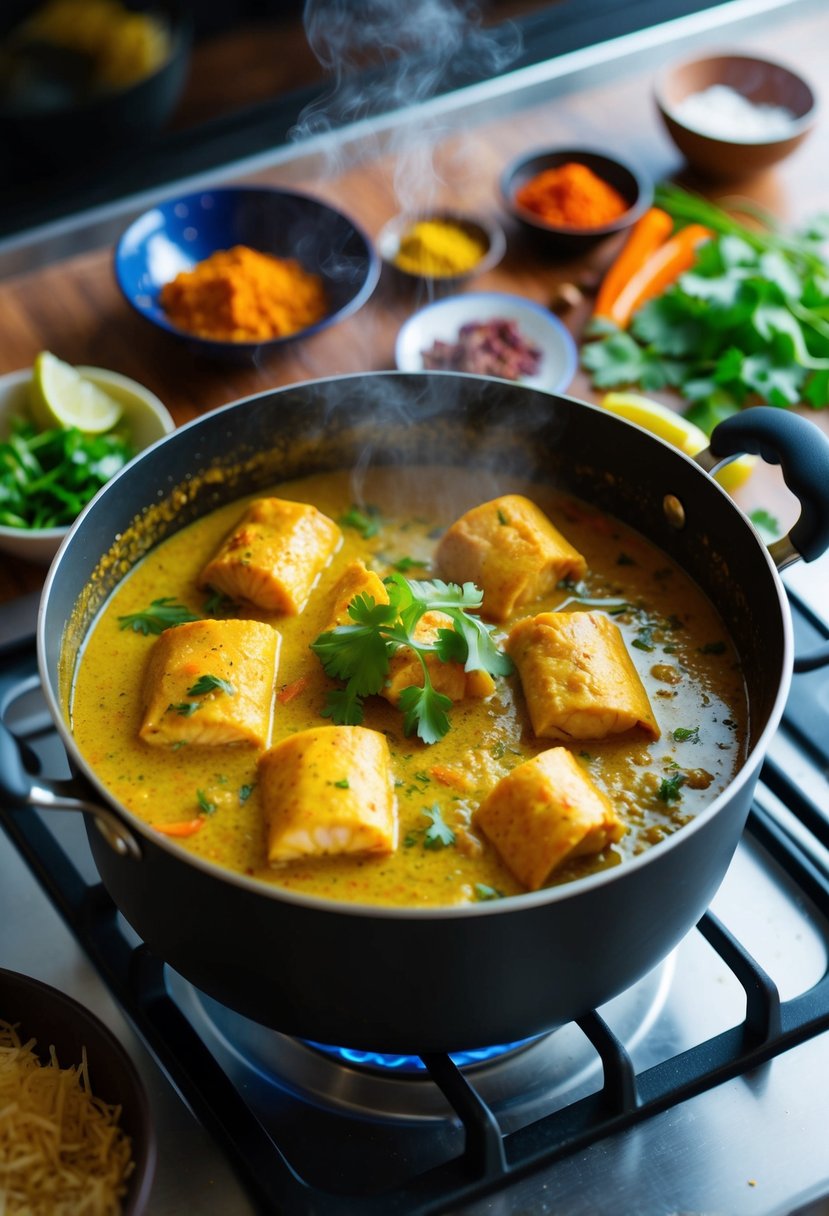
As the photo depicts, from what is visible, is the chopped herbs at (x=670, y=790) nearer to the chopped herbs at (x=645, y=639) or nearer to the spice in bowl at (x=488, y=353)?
the chopped herbs at (x=645, y=639)

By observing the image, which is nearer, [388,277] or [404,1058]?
[404,1058]

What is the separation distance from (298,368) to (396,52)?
1.32 m

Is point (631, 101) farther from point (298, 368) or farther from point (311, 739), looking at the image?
point (311, 739)

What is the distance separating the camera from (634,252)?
3.17m

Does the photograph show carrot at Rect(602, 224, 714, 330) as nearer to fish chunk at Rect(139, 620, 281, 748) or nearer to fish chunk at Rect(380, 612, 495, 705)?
fish chunk at Rect(380, 612, 495, 705)

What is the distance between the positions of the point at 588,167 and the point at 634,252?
0.34 metres

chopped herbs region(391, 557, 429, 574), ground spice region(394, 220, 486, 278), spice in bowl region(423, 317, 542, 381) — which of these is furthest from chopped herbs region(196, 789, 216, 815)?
ground spice region(394, 220, 486, 278)

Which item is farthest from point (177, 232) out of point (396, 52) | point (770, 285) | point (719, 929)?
point (719, 929)

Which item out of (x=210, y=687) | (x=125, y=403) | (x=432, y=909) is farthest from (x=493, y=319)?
(x=432, y=909)

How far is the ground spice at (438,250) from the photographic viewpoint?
3119 millimetres

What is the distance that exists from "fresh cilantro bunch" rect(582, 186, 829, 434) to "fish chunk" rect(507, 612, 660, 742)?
1.02m

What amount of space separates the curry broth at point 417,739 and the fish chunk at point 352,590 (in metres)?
0.06

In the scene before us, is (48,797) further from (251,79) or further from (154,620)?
(251,79)

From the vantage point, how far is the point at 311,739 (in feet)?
5.55
